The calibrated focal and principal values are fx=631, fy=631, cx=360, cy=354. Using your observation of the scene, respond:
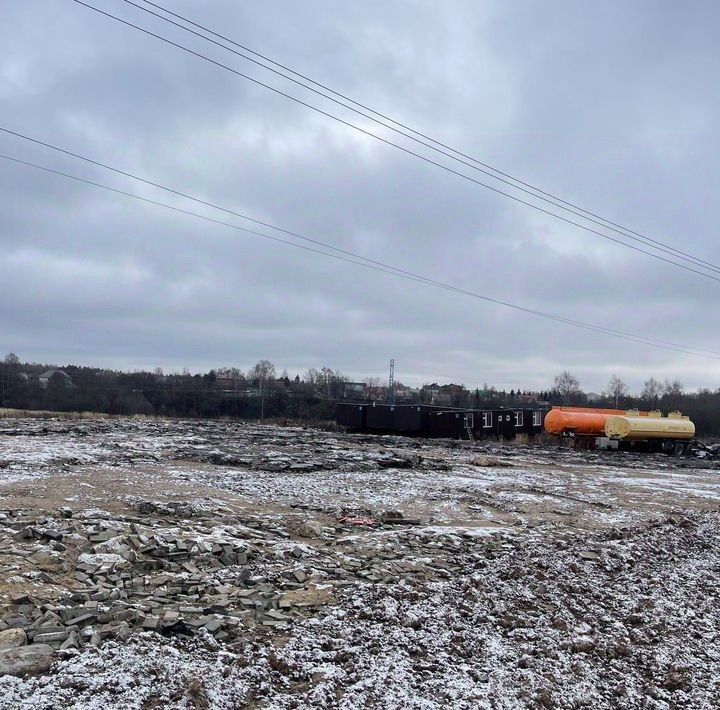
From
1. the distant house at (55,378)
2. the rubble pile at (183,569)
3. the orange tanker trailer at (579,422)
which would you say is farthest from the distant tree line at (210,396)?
the rubble pile at (183,569)

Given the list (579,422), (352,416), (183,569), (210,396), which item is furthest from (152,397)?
(183,569)

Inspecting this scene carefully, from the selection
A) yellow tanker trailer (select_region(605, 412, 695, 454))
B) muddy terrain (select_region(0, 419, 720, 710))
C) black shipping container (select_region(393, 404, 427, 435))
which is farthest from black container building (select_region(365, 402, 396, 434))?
muddy terrain (select_region(0, 419, 720, 710))

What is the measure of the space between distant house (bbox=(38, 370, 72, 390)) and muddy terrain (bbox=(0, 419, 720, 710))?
76.7m

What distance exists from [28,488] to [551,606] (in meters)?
10.4

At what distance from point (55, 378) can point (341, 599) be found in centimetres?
9178

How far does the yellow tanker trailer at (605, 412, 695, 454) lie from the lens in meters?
35.2

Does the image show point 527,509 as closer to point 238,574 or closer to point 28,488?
point 238,574

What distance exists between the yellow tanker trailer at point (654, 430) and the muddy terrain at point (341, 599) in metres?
21.4

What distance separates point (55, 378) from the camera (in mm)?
88250

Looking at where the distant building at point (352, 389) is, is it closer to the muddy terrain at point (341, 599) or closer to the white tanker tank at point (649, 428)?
the white tanker tank at point (649, 428)

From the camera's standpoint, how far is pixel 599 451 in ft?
118

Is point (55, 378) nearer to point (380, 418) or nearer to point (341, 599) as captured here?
point (380, 418)

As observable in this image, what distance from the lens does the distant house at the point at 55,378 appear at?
84.2 metres

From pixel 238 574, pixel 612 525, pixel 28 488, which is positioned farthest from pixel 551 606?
pixel 28 488
